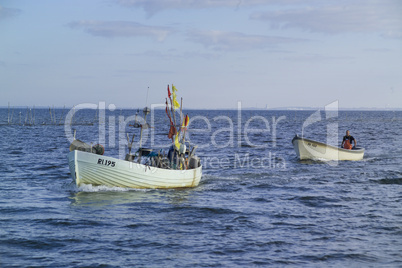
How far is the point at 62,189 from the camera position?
912 inches

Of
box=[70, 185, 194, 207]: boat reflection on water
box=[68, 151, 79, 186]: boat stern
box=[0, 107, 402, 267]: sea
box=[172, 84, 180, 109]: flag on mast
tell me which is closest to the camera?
box=[0, 107, 402, 267]: sea

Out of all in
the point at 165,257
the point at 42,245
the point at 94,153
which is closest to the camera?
the point at 165,257

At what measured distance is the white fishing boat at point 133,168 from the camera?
20.8 m

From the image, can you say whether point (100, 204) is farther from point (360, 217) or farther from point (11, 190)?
point (360, 217)

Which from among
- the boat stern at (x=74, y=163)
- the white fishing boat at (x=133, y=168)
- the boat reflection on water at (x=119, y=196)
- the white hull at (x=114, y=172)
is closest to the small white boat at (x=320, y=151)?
the white fishing boat at (x=133, y=168)

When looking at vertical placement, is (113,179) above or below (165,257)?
above

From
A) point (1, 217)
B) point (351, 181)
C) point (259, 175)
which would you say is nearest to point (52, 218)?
point (1, 217)

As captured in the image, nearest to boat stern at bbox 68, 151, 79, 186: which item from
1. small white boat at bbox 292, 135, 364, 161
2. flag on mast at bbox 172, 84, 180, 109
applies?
flag on mast at bbox 172, 84, 180, 109

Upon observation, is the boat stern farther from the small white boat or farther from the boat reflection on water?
the small white boat

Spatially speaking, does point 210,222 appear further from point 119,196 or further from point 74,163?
point 74,163

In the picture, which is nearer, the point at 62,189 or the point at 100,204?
the point at 100,204

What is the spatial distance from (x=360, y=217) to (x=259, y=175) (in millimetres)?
11540

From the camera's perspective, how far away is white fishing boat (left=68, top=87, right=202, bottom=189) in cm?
2081

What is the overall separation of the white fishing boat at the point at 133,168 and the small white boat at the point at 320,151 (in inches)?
576
